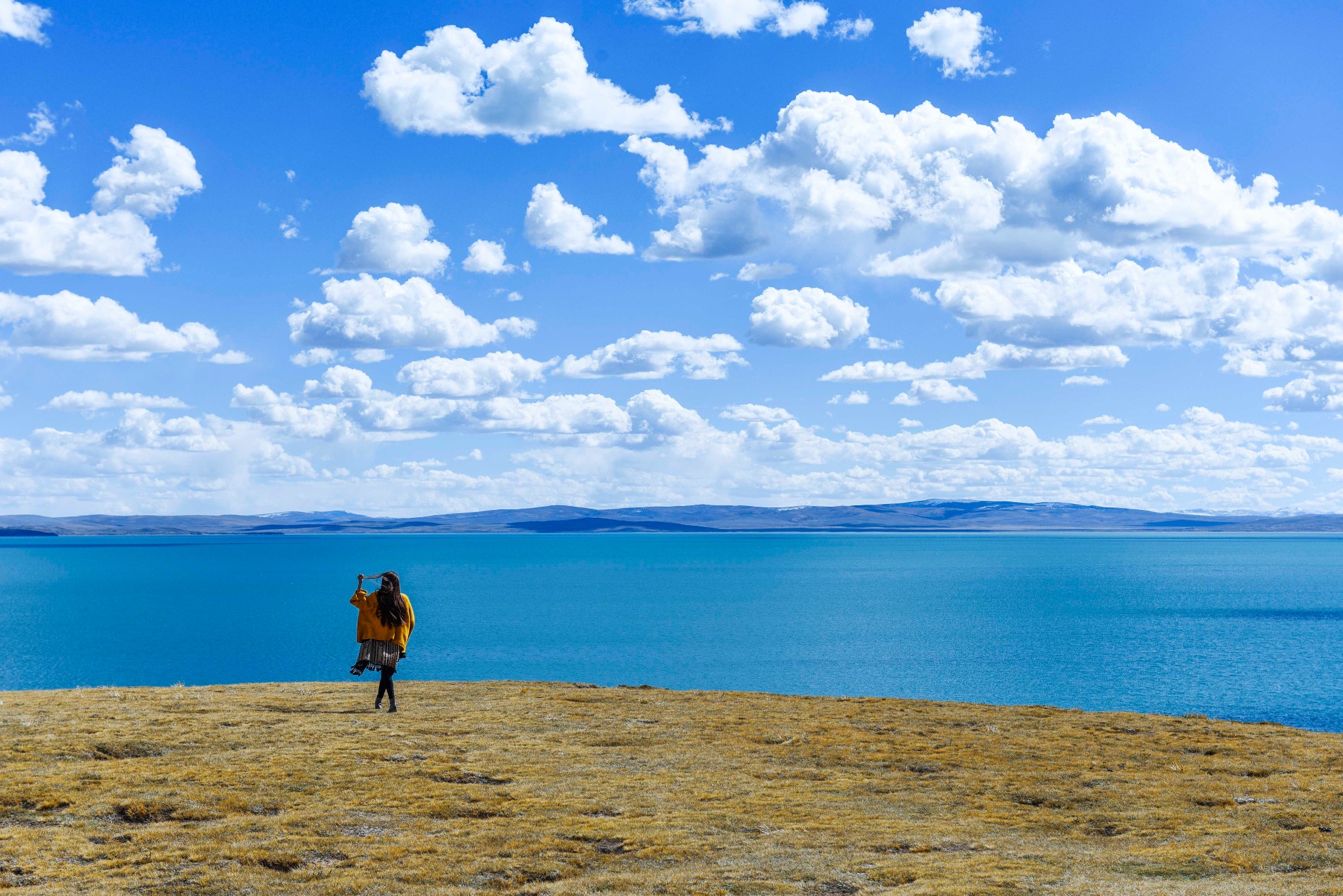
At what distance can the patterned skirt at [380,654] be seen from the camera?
25.3 metres

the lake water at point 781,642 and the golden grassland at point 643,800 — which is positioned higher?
the golden grassland at point 643,800

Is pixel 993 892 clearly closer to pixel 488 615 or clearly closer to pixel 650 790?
pixel 650 790

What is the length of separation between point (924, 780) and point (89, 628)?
384 feet

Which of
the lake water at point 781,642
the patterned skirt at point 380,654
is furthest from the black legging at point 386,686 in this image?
the lake water at point 781,642

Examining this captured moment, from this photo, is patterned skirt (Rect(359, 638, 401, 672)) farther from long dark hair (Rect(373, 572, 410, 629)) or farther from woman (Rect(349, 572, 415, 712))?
long dark hair (Rect(373, 572, 410, 629))

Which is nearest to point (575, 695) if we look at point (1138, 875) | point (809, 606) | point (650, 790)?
point (650, 790)

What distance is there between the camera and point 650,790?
60.2ft

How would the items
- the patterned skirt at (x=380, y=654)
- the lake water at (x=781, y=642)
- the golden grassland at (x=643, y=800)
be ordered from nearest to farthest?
the golden grassland at (x=643, y=800), the patterned skirt at (x=380, y=654), the lake water at (x=781, y=642)

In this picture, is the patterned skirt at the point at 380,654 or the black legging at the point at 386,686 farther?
the black legging at the point at 386,686

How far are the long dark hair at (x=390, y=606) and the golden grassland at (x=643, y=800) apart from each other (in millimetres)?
2285

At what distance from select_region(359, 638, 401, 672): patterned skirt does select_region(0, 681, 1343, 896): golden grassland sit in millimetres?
1258

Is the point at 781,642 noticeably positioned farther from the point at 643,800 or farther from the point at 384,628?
the point at 643,800

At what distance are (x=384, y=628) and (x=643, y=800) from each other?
10.2 meters

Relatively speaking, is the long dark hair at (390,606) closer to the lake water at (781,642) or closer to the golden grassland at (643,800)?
the golden grassland at (643,800)
